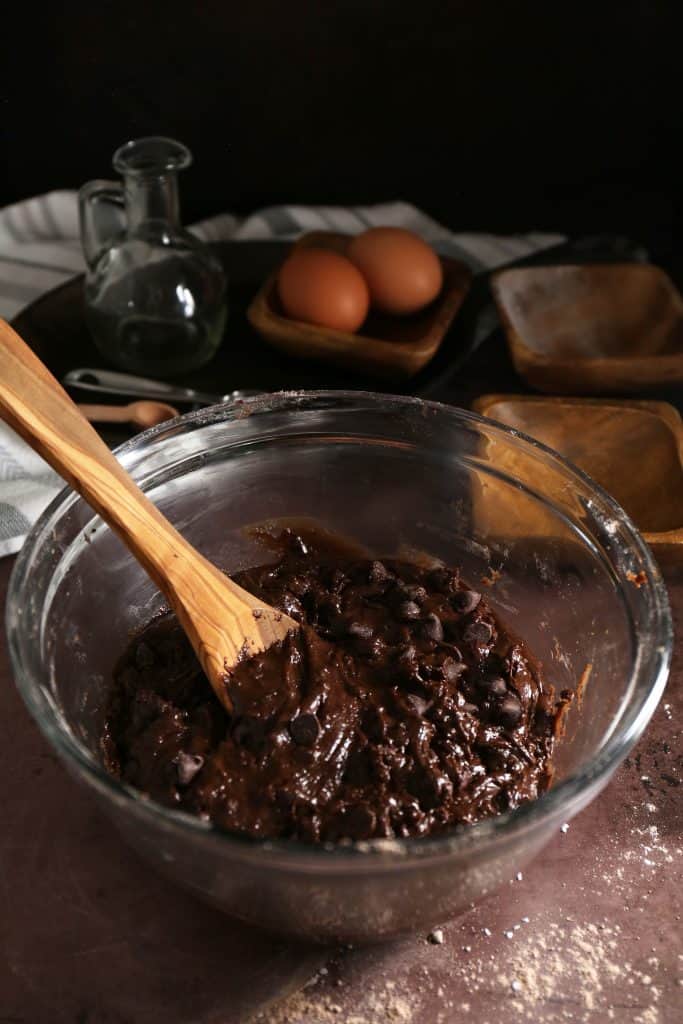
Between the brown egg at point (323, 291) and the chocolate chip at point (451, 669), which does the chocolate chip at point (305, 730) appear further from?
the brown egg at point (323, 291)

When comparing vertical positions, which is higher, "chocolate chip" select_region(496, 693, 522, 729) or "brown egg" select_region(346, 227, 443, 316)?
A: "brown egg" select_region(346, 227, 443, 316)

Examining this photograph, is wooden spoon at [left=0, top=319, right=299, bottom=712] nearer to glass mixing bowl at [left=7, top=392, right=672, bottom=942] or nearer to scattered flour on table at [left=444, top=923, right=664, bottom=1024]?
glass mixing bowl at [left=7, top=392, right=672, bottom=942]

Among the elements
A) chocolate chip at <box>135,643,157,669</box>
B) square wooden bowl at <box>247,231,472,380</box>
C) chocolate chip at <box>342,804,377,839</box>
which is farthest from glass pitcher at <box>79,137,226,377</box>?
chocolate chip at <box>342,804,377,839</box>

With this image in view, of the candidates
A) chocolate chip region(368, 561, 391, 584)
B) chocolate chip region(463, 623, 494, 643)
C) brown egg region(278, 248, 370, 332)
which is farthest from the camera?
brown egg region(278, 248, 370, 332)

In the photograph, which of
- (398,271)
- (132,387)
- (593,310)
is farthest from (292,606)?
(593,310)

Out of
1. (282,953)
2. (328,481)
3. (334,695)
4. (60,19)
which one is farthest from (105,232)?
(282,953)

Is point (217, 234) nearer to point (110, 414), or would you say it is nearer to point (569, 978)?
point (110, 414)

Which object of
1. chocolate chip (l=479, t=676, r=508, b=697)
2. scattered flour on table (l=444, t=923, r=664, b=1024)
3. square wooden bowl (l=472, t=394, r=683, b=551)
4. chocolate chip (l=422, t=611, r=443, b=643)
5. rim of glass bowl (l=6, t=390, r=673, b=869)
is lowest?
scattered flour on table (l=444, t=923, r=664, b=1024)
